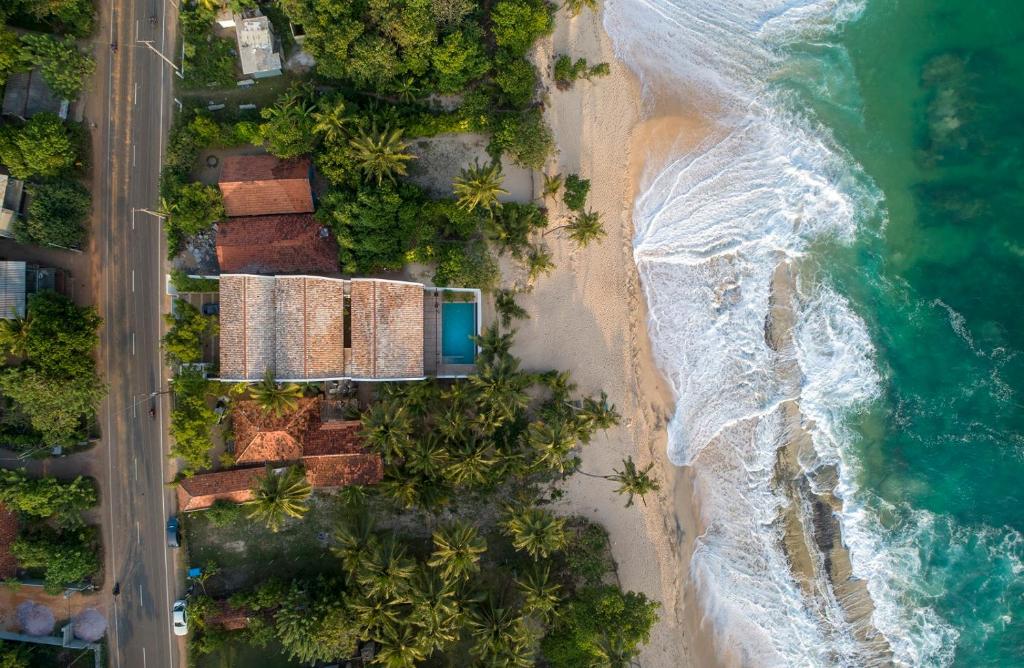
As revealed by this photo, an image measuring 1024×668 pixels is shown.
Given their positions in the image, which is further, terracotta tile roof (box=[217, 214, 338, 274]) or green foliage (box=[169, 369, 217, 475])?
terracotta tile roof (box=[217, 214, 338, 274])

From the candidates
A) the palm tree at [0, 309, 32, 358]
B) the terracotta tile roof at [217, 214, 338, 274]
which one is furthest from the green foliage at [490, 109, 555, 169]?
the palm tree at [0, 309, 32, 358]

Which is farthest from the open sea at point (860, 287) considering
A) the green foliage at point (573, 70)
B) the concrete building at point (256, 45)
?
the concrete building at point (256, 45)

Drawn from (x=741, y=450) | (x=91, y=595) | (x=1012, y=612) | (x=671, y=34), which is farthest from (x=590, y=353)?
(x=91, y=595)

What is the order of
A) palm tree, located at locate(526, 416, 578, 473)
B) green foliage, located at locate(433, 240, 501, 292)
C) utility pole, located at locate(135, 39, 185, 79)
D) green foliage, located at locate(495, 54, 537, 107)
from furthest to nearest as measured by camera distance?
utility pole, located at locate(135, 39, 185, 79), green foliage, located at locate(495, 54, 537, 107), green foliage, located at locate(433, 240, 501, 292), palm tree, located at locate(526, 416, 578, 473)

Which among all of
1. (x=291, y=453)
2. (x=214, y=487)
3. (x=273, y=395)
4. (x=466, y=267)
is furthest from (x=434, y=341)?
(x=214, y=487)

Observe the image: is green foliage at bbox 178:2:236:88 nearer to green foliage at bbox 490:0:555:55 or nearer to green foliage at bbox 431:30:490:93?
green foliage at bbox 431:30:490:93
